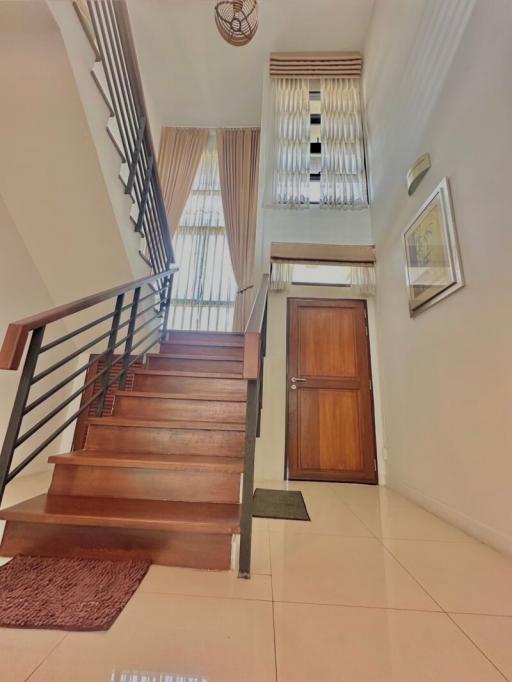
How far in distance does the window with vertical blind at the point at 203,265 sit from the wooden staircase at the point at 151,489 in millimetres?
2394

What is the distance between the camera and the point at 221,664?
0.76 meters

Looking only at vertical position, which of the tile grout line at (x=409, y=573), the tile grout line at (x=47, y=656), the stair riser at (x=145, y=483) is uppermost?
the stair riser at (x=145, y=483)

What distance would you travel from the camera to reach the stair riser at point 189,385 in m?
2.25

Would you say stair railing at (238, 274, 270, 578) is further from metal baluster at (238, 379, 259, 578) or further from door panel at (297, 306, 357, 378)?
door panel at (297, 306, 357, 378)

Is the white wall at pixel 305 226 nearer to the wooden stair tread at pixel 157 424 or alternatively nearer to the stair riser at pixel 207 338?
the stair riser at pixel 207 338

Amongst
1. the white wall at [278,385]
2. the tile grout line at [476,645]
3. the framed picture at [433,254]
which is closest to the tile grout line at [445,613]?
the tile grout line at [476,645]

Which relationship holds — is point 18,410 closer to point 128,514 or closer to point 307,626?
point 128,514

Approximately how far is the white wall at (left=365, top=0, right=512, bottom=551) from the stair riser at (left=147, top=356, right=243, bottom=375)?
4.92ft

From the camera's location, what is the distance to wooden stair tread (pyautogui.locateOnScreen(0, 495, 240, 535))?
121cm

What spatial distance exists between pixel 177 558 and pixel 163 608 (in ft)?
0.92

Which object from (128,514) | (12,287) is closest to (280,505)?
(128,514)

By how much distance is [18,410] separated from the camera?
4.12 ft

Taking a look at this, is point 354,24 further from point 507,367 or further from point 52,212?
point 507,367

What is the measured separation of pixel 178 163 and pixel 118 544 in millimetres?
5401
